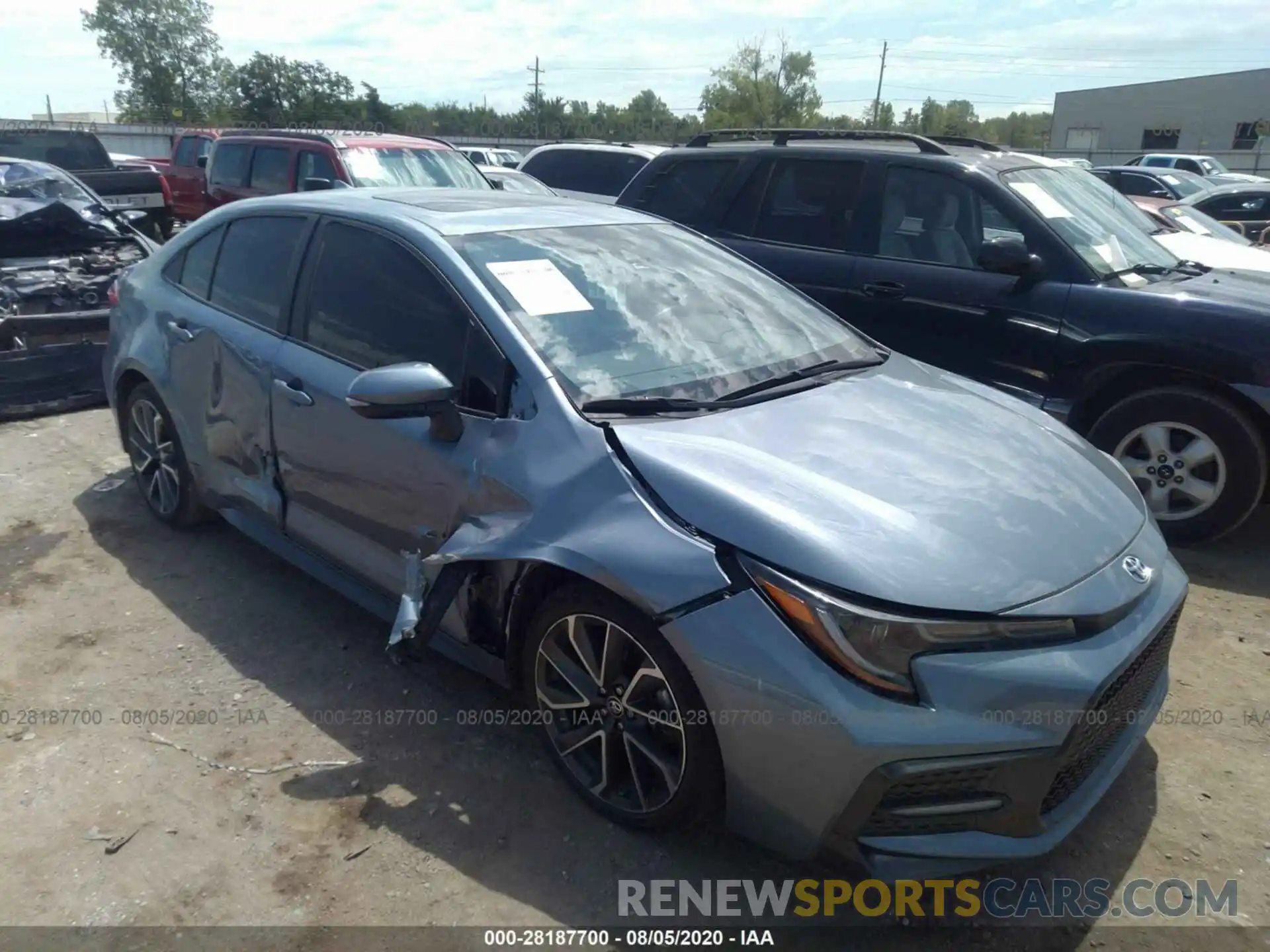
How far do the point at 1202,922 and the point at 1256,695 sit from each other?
1.32 meters

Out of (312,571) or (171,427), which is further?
(171,427)

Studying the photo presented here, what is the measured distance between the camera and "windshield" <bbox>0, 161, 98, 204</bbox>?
8.34m

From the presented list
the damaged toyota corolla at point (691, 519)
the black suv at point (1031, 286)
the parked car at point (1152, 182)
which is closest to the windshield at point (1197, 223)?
A: the black suv at point (1031, 286)

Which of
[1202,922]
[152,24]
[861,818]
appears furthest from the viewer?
[152,24]

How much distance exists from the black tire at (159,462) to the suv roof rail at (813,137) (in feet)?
13.0

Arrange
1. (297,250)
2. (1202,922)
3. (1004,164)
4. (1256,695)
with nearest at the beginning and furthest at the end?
(1202,922), (1256,695), (297,250), (1004,164)

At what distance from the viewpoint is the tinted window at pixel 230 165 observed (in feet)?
36.5

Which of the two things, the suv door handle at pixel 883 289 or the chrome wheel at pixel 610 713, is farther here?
the suv door handle at pixel 883 289

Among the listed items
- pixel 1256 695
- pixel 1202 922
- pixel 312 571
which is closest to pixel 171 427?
pixel 312 571

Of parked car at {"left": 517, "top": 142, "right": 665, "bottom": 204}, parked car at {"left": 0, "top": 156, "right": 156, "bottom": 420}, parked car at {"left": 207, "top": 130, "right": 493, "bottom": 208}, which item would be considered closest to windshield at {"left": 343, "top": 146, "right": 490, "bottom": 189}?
parked car at {"left": 207, "top": 130, "right": 493, "bottom": 208}

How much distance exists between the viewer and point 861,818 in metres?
2.15

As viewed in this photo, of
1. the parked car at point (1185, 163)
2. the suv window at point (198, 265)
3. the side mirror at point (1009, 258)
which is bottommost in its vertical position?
the suv window at point (198, 265)

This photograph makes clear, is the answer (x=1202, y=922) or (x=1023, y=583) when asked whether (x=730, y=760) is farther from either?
(x=1202, y=922)

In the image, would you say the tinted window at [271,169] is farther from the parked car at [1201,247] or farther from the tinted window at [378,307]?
the parked car at [1201,247]
